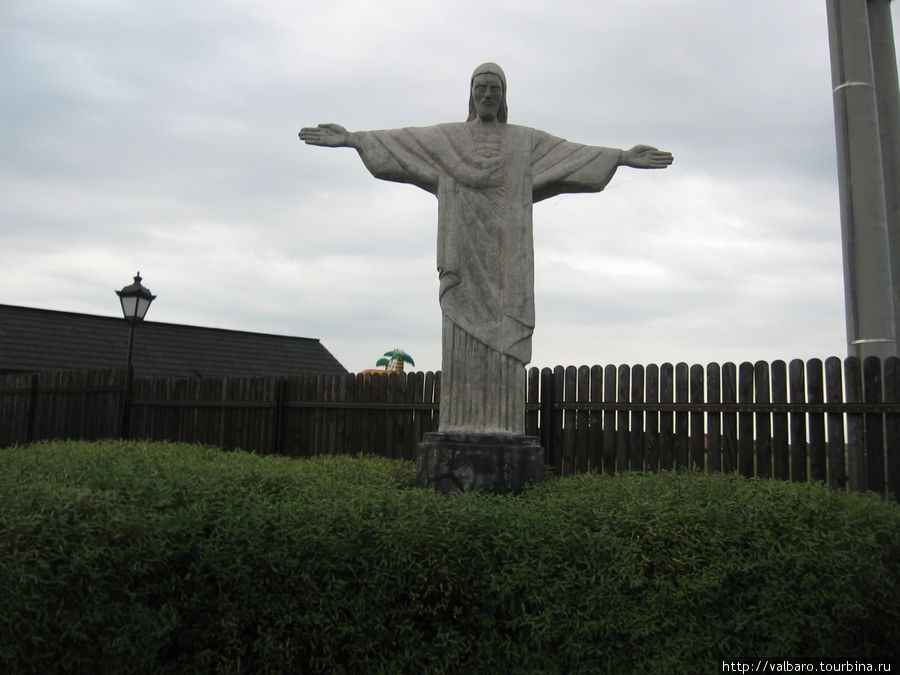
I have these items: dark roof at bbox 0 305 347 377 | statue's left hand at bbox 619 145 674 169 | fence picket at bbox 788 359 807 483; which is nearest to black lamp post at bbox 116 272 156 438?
dark roof at bbox 0 305 347 377

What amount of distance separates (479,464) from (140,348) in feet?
64.5

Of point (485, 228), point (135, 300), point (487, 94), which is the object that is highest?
point (487, 94)

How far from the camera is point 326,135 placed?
5.87 meters

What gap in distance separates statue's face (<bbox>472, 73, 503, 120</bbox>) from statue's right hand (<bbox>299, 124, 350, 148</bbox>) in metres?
1.04

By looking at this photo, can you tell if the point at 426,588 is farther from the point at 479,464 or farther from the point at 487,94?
the point at 487,94

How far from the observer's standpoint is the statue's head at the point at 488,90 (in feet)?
19.0

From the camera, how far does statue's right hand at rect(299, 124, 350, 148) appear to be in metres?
5.85

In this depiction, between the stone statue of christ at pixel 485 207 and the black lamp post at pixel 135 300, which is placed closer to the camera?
the stone statue of christ at pixel 485 207

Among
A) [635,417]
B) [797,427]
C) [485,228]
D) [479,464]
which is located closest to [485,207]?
[485,228]

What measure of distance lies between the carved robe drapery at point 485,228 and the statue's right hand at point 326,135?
13 centimetres

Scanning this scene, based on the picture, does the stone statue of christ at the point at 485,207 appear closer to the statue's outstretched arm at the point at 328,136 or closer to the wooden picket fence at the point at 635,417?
the statue's outstretched arm at the point at 328,136

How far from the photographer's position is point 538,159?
5.93 m

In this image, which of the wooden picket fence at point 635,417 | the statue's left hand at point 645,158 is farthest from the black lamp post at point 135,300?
the statue's left hand at point 645,158

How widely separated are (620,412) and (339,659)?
192 inches
